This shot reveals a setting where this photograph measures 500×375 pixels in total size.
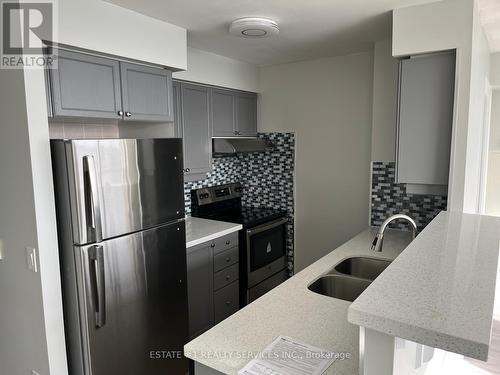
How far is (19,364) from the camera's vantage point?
2.10 metres

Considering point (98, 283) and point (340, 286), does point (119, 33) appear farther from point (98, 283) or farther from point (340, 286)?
Result: point (340, 286)

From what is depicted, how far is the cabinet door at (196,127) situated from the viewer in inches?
121

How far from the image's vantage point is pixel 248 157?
4078mm

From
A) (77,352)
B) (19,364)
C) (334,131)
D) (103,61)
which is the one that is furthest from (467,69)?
(19,364)

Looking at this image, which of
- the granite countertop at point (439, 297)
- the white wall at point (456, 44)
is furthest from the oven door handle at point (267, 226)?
the granite countertop at point (439, 297)

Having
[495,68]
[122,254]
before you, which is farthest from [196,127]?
[495,68]

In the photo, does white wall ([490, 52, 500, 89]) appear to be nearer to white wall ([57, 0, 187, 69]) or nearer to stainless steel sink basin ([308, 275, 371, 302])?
stainless steel sink basin ([308, 275, 371, 302])

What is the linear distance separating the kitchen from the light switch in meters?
0.02

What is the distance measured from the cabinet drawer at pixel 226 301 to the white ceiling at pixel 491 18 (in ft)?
9.03

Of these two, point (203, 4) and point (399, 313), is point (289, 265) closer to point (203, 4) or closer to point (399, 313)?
point (203, 4)

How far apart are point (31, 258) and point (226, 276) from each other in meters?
1.60

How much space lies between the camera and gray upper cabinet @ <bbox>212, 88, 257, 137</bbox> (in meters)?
3.40

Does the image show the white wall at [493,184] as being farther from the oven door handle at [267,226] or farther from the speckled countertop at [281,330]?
the speckled countertop at [281,330]

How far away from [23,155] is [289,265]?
287 cm
